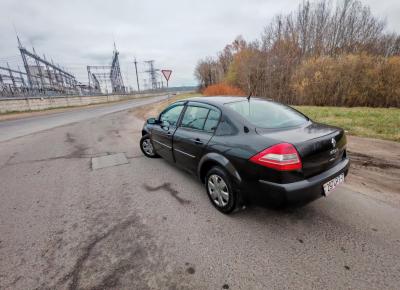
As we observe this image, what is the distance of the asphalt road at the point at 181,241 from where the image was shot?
1.75 metres

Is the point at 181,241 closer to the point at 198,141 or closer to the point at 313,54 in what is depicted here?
the point at 198,141

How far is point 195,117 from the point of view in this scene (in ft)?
10.7

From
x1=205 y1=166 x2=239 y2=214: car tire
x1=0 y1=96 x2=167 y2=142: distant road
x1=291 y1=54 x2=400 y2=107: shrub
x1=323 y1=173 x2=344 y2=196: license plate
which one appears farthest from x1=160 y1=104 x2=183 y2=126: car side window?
x1=291 y1=54 x2=400 y2=107: shrub

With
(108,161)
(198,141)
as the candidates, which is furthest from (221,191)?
(108,161)

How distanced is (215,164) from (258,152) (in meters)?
0.73

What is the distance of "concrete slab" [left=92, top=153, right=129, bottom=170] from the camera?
4662 millimetres

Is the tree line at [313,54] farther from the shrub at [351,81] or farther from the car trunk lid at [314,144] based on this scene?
the car trunk lid at [314,144]

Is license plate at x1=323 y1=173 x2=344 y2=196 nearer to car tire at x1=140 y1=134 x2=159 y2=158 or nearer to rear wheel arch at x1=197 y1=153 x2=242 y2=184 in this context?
rear wheel arch at x1=197 y1=153 x2=242 y2=184

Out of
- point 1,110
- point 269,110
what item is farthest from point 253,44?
point 1,110

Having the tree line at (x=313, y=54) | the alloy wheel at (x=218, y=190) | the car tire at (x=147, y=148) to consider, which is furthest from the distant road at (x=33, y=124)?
the tree line at (x=313, y=54)

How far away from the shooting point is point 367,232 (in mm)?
2203

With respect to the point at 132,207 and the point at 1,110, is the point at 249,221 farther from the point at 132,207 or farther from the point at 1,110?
the point at 1,110

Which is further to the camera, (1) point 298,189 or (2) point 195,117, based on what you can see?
(2) point 195,117

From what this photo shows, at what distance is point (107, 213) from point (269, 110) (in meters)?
2.78
